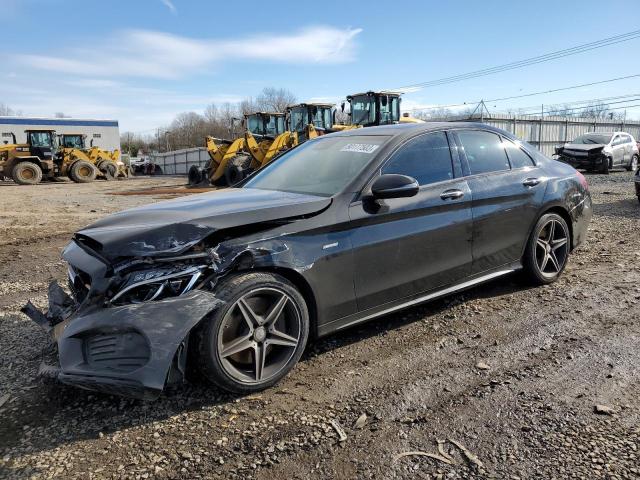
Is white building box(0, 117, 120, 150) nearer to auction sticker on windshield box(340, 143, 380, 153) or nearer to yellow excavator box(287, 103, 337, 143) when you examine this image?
yellow excavator box(287, 103, 337, 143)

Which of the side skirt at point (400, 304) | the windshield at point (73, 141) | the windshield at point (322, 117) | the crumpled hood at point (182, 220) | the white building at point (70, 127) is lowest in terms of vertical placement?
the side skirt at point (400, 304)

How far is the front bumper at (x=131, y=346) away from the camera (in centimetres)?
255

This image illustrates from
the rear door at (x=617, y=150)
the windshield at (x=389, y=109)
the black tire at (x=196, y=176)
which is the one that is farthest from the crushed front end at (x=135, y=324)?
the rear door at (x=617, y=150)

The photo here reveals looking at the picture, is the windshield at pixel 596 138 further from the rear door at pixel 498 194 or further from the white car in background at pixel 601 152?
the rear door at pixel 498 194

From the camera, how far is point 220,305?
8.96 ft

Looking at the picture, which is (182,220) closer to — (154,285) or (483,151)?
(154,285)

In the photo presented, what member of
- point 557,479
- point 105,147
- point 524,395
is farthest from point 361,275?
point 105,147

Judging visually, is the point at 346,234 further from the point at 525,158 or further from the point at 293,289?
the point at 525,158

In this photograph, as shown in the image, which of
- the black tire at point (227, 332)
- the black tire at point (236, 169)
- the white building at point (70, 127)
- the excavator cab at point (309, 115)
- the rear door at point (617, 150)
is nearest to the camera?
the black tire at point (227, 332)

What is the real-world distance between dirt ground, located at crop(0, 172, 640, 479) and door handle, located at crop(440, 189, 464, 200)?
3.34 ft

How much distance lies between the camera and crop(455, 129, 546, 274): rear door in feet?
13.4

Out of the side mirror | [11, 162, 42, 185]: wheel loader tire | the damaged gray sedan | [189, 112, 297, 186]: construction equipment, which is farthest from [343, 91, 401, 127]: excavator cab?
[11, 162, 42, 185]: wheel loader tire

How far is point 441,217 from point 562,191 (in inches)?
71.2

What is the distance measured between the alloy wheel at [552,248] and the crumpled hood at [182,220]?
2.56 metres
